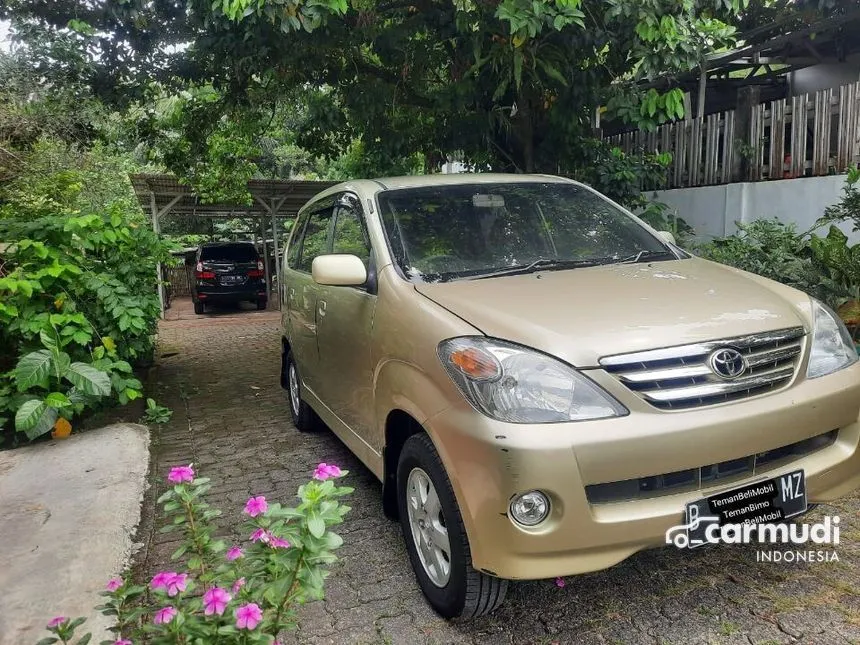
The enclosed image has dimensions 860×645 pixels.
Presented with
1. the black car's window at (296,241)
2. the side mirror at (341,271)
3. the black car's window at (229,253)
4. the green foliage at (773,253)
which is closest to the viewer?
the side mirror at (341,271)

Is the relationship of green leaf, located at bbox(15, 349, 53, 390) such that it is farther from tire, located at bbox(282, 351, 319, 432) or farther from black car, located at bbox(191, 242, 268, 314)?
black car, located at bbox(191, 242, 268, 314)

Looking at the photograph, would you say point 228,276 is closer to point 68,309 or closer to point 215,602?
point 68,309

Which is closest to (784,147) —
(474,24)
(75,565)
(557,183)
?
(474,24)

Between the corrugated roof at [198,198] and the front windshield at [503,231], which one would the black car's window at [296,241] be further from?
the corrugated roof at [198,198]

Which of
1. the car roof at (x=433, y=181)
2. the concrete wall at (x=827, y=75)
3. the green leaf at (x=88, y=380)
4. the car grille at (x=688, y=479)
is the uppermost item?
the concrete wall at (x=827, y=75)

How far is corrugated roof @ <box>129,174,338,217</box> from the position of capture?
1260cm

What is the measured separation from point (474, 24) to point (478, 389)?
424 cm

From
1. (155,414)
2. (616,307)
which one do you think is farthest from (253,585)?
(155,414)

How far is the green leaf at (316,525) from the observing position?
178 centimetres

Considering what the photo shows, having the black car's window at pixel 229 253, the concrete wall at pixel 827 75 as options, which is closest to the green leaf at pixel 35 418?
the concrete wall at pixel 827 75

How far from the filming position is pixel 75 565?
2.98 m

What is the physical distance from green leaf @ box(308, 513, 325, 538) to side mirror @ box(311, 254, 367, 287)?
138 centimetres

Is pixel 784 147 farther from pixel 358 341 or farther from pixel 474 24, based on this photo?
pixel 358 341

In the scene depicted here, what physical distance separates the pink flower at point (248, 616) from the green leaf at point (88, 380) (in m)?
3.45
